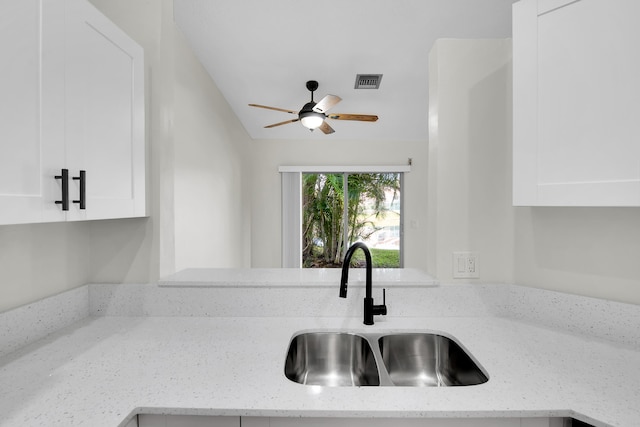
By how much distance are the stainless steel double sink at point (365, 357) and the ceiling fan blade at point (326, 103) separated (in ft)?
6.59

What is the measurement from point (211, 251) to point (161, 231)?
1.43 m

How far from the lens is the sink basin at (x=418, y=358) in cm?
116

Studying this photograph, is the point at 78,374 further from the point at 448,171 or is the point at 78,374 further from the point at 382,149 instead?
the point at 382,149

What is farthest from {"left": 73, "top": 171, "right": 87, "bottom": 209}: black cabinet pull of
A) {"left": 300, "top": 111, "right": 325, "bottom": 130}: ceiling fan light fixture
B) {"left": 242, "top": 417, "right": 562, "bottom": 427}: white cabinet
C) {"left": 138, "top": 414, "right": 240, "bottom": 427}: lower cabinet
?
{"left": 300, "top": 111, "right": 325, "bottom": 130}: ceiling fan light fixture

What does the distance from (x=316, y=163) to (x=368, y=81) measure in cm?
196

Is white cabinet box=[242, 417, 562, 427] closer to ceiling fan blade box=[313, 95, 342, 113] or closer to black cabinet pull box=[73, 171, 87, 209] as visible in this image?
black cabinet pull box=[73, 171, 87, 209]

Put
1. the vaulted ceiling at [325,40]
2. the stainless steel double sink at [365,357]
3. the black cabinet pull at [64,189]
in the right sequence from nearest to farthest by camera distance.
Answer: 1. the black cabinet pull at [64,189]
2. the stainless steel double sink at [365,357]
3. the vaulted ceiling at [325,40]

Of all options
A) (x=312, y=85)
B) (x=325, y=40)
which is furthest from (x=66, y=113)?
(x=312, y=85)

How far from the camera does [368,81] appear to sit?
2914mm

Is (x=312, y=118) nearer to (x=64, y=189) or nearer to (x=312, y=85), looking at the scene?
(x=312, y=85)

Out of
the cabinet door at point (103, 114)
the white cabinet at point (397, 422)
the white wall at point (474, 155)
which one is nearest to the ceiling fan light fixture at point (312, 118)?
the white wall at point (474, 155)

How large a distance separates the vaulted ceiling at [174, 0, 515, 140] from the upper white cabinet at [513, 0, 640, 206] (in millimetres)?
1160

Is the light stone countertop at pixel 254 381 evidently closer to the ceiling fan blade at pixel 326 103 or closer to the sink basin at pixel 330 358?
the sink basin at pixel 330 358

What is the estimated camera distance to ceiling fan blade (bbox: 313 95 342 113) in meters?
2.61
